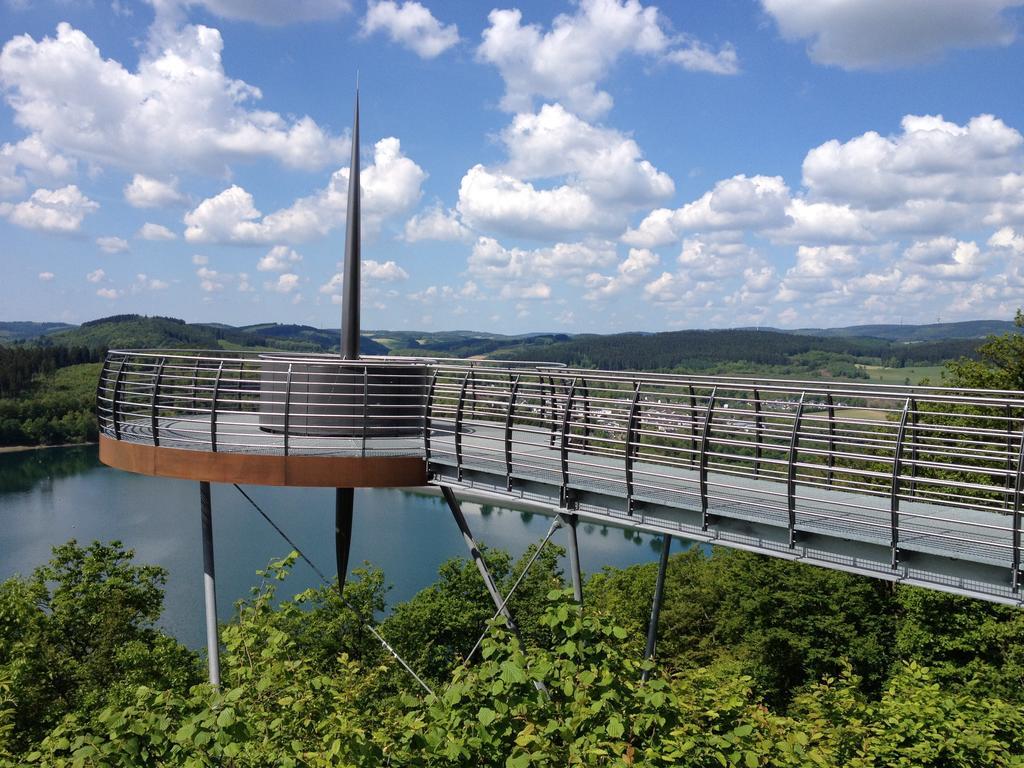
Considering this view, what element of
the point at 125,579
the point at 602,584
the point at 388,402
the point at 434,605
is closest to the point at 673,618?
the point at 602,584

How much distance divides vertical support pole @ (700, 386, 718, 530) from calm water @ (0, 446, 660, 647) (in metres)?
39.7

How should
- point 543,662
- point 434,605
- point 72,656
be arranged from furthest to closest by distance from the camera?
1. point 434,605
2. point 72,656
3. point 543,662

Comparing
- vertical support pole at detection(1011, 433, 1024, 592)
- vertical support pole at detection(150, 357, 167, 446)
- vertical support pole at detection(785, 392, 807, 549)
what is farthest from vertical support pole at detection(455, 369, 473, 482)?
vertical support pole at detection(1011, 433, 1024, 592)

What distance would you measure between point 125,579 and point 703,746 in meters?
27.8

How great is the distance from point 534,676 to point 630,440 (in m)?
4.43

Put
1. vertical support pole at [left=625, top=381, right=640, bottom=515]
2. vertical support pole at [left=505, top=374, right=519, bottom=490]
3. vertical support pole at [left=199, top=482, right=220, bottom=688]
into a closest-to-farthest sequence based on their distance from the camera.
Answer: vertical support pole at [left=625, top=381, right=640, bottom=515], vertical support pole at [left=505, top=374, right=519, bottom=490], vertical support pole at [left=199, top=482, right=220, bottom=688]

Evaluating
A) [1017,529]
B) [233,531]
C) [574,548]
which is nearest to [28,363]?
[233,531]

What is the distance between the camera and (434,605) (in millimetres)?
35250

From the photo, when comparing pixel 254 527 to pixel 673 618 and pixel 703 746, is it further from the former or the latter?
pixel 703 746

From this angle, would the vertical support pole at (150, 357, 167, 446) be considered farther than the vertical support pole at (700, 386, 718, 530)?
Yes

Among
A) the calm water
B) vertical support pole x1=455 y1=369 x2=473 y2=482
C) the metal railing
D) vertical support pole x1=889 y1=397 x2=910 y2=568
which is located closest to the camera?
vertical support pole x1=889 y1=397 x2=910 y2=568

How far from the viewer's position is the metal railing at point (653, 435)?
8.05 metres

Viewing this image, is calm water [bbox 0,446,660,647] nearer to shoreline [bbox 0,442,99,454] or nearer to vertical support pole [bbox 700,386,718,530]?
shoreline [bbox 0,442,99,454]

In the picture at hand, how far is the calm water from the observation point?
5319 cm
